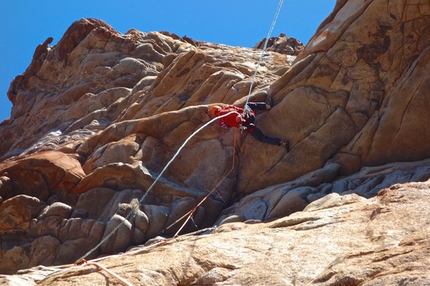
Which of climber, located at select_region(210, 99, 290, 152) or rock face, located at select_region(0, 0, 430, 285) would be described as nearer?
rock face, located at select_region(0, 0, 430, 285)

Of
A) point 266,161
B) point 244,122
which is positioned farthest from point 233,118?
point 266,161

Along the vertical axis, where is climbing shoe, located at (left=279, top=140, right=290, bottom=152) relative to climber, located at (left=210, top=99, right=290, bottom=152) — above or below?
below

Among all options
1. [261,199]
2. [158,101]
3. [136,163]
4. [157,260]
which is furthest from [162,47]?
[157,260]

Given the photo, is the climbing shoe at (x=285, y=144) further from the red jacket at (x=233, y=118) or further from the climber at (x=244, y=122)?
the red jacket at (x=233, y=118)

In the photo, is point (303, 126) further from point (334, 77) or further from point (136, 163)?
point (136, 163)

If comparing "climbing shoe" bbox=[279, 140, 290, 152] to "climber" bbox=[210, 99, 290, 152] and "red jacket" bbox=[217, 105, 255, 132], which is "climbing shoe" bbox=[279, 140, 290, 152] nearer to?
"climber" bbox=[210, 99, 290, 152]

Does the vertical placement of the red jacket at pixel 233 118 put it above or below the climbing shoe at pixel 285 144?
above

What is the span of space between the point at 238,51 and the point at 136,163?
16195 millimetres

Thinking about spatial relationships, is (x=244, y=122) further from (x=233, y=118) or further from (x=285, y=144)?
(x=285, y=144)

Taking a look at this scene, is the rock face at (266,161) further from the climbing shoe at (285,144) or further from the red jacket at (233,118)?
the red jacket at (233,118)

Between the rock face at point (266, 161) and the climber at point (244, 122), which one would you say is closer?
the rock face at point (266, 161)

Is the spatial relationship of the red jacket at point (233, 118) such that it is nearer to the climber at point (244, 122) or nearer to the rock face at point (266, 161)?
the climber at point (244, 122)

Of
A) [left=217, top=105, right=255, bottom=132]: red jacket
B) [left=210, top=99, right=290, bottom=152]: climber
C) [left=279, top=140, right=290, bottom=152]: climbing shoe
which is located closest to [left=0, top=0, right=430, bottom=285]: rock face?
[left=279, top=140, right=290, bottom=152]: climbing shoe

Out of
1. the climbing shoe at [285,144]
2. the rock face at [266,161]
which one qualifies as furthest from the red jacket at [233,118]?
the climbing shoe at [285,144]
